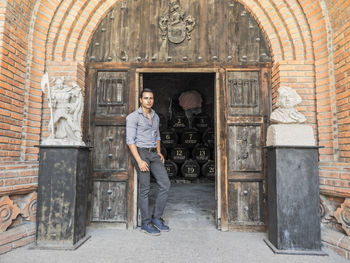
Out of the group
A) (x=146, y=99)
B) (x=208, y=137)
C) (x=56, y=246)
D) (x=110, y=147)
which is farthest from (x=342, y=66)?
(x=208, y=137)

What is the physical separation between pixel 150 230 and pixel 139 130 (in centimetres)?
141

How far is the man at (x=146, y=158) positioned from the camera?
11.2ft

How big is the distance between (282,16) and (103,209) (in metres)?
4.06

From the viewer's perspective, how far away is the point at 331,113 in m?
3.37

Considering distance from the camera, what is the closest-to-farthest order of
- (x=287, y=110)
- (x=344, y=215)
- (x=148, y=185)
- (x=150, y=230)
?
(x=344, y=215), (x=287, y=110), (x=150, y=230), (x=148, y=185)

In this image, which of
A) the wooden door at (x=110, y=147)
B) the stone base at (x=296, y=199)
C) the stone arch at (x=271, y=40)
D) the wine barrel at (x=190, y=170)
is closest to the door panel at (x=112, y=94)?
the wooden door at (x=110, y=147)

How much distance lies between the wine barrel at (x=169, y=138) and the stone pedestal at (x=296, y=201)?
5.51 m

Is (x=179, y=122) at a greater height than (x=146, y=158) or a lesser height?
greater

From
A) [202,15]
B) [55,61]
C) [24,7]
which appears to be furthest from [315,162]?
[24,7]

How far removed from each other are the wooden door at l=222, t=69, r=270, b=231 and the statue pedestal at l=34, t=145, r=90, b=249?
6.92 feet

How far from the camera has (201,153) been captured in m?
8.20

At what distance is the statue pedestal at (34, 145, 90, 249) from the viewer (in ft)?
9.46

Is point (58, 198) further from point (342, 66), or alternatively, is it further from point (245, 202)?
point (342, 66)

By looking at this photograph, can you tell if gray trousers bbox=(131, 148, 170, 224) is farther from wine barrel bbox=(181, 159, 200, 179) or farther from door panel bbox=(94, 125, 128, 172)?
wine barrel bbox=(181, 159, 200, 179)
